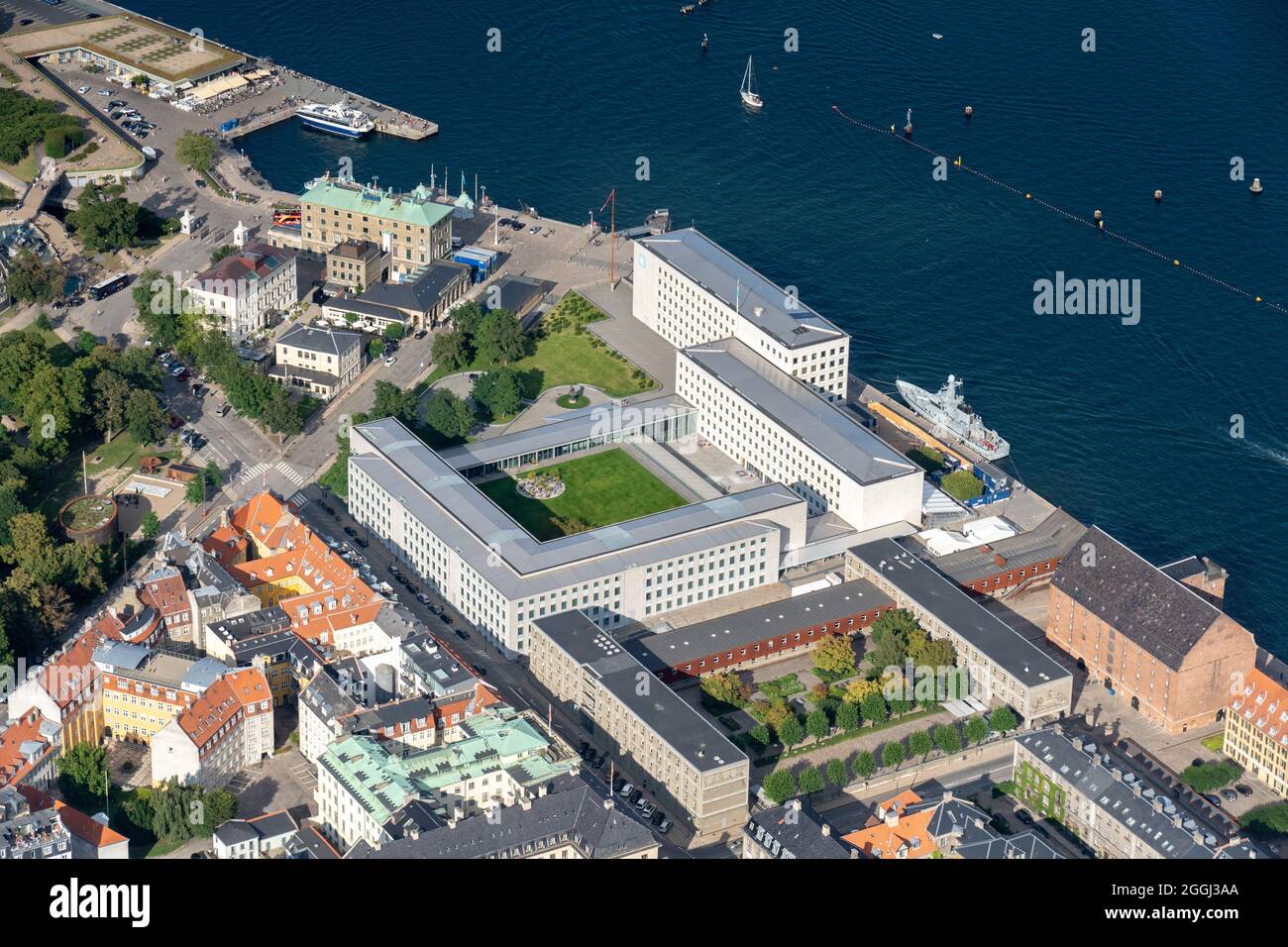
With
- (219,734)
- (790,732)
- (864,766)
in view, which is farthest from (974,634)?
(219,734)

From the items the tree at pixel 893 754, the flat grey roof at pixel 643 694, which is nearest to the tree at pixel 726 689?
the flat grey roof at pixel 643 694

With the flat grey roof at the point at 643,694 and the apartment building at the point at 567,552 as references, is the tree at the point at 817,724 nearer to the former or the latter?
the flat grey roof at the point at 643,694

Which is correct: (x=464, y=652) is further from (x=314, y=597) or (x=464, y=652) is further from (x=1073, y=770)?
(x=1073, y=770)

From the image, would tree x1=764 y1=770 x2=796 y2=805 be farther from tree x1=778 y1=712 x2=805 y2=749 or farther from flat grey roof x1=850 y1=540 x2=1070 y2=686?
flat grey roof x1=850 y1=540 x2=1070 y2=686

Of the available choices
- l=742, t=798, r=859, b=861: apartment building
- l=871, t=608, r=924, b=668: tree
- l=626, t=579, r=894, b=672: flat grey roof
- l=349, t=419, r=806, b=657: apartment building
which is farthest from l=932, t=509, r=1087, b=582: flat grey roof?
l=742, t=798, r=859, b=861: apartment building

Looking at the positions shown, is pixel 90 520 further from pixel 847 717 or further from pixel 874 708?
pixel 874 708
